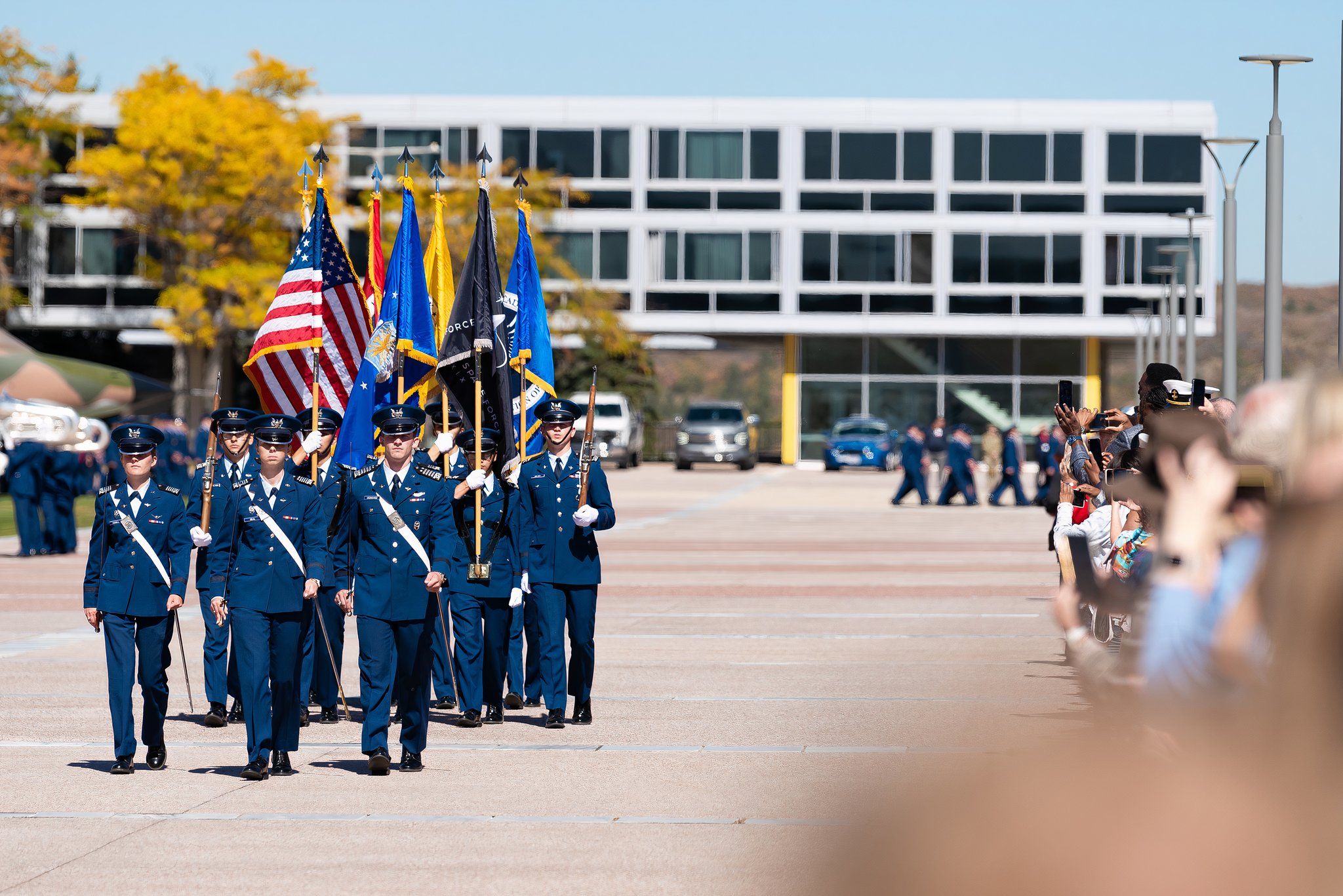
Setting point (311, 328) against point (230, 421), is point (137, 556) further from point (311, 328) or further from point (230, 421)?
point (311, 328)

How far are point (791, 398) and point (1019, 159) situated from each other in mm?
10593

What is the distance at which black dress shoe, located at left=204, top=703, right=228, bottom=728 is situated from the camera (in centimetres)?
1094

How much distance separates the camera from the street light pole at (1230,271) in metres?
29.9

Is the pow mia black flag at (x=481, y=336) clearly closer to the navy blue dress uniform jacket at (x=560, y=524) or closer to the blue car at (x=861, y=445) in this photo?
the navy blue dress uniform jacket at (x=560, y=524)

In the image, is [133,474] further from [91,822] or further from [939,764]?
[939,764]

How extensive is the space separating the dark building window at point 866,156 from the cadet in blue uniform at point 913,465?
2595 cm

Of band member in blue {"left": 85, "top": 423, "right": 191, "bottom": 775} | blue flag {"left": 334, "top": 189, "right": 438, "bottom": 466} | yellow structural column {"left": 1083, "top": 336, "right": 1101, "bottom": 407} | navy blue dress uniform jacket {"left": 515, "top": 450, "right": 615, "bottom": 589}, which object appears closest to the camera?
band member in blue {"left": 85, "top": 423, "right": 191, "bottom": 775}

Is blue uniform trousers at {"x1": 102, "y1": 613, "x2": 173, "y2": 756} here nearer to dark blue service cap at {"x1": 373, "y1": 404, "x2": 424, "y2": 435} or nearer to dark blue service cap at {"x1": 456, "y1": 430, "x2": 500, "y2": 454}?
dark blue service cap at {"x1": 373, "y1": 404, "x2": 424, "y2": 435}

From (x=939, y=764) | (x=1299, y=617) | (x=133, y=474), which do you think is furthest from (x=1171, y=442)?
(x=133, y=474)

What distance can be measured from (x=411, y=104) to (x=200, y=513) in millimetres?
53096

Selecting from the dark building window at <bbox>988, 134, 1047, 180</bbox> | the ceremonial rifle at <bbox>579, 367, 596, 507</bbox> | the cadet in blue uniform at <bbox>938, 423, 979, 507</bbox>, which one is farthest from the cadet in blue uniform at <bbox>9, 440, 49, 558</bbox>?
the dark building window at <bbox>988, 134, 1047, 180</bbox>

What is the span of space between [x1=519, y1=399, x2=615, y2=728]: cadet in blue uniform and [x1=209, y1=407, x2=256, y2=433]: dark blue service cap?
161 cm

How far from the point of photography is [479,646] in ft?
35.8

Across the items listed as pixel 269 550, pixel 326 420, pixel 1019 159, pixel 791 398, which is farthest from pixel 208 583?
pixel 1019 159
